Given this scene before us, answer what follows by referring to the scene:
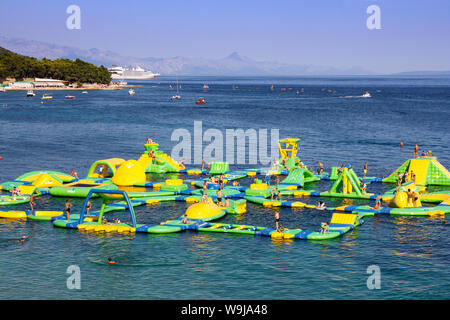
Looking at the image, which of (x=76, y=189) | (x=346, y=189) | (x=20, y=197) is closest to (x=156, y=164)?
(x=76, y=189)

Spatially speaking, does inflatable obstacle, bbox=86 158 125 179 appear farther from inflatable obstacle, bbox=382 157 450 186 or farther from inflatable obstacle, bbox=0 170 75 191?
inflatable obstacle, bbox=382 157 450 186

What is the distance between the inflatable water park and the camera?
4641cm

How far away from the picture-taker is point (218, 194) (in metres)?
A: 53.0

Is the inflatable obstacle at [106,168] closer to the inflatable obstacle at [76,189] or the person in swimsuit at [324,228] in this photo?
the inflatable obstacle at [76,189]

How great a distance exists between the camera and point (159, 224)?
4831 cm

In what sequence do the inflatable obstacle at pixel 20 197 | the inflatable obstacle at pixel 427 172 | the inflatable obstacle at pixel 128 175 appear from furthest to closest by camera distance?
the inflatable obstacle at pixel 128 175
the inflatable obstacle at pixel 427 172
the inflatable obstacle at pixel 20 197

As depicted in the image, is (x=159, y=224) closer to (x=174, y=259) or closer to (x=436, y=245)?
Answer: (x=174, y=259)

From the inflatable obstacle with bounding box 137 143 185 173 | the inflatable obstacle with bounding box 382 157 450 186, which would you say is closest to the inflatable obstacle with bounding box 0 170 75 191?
the inflatable obstacle with bounding box 137 143 185 173

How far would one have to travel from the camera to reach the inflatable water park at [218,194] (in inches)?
1827

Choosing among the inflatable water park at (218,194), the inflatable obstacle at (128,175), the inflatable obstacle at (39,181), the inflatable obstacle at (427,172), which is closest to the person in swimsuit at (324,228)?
the inflatable water park at (218,194)

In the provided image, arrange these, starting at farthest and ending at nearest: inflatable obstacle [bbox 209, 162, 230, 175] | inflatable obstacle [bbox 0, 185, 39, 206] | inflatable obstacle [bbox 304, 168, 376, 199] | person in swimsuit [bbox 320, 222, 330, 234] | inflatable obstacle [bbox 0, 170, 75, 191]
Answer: inflatable obstacle [bbox 209, 162, 230, 175]
inflatable obstacle [bbox 0, 170, 75, 191]
inflatable obstacle [bbox 304, 168, 376, 199]
inflatable obstacle [bbox 0, 185, 39, 206]
person in swimsuit [bbox 320, 222, 330, 234]

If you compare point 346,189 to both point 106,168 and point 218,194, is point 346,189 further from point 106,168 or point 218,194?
point 106,168

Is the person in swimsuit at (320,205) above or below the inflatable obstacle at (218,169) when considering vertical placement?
below
